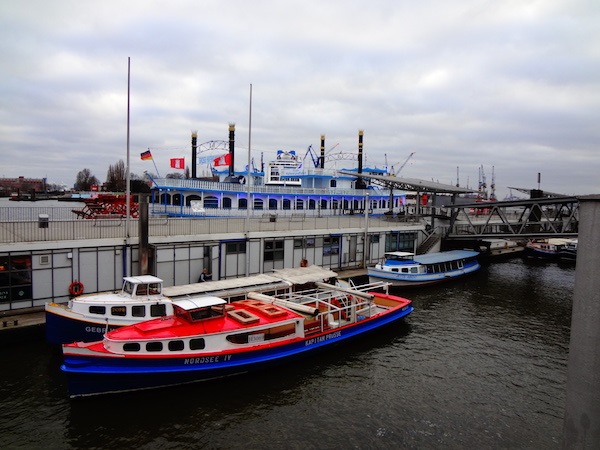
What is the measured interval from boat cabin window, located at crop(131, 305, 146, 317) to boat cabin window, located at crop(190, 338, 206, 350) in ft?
11.5

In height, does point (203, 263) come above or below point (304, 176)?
below

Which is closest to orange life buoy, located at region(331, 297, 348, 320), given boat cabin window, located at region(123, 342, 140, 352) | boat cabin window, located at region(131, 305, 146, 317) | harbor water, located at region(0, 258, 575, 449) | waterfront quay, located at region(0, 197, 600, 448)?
harbor water, located at region(0, 258, 575, 449)

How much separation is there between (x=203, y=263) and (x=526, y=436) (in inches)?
776

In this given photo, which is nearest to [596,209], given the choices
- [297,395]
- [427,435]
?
[427,435]

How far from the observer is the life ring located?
22.0 meters

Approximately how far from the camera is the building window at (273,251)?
30609 mm

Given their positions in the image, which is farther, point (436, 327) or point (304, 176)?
point (304, 176)

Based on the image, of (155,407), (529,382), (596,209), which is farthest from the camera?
(529,382)

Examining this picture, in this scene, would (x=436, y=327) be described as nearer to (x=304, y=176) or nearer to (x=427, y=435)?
(x=427, y=435)

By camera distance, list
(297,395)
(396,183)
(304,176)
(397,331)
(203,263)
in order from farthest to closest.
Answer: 1. (304,176)
2. (396,183)
3. (203,263)
4. (397,331)
5. (297,395)

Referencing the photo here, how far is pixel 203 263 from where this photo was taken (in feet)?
89.2

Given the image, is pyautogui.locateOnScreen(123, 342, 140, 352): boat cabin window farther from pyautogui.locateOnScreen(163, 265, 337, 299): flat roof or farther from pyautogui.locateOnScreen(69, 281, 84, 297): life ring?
pyautogui.locateOnScreen(69, 281, 84, 297): life ring

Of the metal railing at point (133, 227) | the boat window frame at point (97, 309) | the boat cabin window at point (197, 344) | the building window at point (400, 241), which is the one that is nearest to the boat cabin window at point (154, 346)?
the boat cabin window at point (197, 344)

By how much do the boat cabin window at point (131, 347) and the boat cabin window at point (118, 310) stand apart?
3.15 meters
